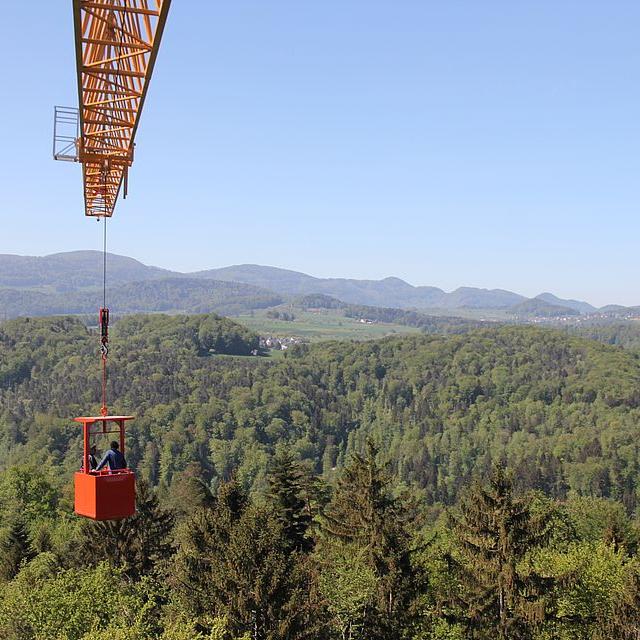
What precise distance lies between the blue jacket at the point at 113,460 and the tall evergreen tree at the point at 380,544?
1773 cm

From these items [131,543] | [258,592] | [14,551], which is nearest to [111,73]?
[258,592]

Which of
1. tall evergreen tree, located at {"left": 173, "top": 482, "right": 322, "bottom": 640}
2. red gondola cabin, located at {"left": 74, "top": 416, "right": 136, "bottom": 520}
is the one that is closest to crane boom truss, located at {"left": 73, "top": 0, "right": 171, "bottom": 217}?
red gondola cabin, located at {"left": 74, "top": 416, "right": 136, "bottom": 520}

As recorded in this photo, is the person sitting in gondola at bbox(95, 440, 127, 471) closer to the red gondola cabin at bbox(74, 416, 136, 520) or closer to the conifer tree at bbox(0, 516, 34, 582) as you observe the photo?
the red gondola cabin at bbox(74, 416, 136, 520)

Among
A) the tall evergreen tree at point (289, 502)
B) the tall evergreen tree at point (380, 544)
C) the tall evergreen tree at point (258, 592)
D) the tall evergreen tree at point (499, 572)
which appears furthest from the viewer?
the tall evergreen tree at point (289, 502)

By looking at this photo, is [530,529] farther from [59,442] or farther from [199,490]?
[59,442]

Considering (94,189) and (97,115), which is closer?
(97,115)

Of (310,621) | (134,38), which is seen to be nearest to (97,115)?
(134,38)

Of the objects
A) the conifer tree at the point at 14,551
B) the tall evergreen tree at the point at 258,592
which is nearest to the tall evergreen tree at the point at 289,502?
the tall evergreen tree at the point at 258,592

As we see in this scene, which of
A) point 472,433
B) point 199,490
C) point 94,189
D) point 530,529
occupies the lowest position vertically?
point 472,433

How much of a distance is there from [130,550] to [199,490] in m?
24.2

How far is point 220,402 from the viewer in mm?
198375

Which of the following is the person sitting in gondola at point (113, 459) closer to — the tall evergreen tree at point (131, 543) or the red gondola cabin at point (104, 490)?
the red gondola cabin at point (104, 490)

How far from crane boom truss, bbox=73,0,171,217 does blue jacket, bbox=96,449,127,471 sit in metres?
6.44

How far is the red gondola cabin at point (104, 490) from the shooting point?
53.1 ft
